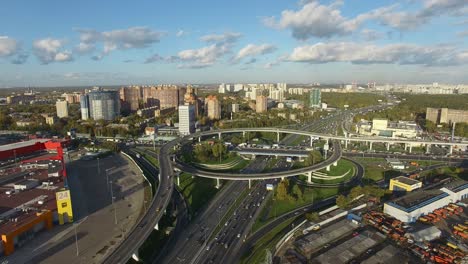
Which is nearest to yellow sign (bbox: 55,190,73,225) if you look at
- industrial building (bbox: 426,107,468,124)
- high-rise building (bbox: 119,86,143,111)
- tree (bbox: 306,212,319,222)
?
tree (bbox: 306,212,319,222)

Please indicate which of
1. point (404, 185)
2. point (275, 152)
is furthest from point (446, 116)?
point (404, 185)

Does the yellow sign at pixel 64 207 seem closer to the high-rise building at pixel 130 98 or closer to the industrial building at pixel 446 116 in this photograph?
the high-rise building at pixel 130 98

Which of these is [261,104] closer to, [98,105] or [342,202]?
[98,105]

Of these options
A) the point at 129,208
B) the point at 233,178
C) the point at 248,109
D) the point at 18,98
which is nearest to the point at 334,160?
the point at 233,178

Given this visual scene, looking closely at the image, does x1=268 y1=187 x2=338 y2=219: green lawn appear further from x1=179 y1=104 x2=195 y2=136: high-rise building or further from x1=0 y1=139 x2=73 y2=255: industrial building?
x1=179 y1=104 x2=195 y2=136: high-rise building

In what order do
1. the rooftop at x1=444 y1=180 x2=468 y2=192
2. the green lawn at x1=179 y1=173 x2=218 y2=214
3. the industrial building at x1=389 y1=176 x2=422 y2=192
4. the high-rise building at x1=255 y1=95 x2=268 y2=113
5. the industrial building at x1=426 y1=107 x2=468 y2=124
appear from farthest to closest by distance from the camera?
the high-rise building at x1=255 y1=95 x2=268 y2=113
the industrial building at x1=426 y1=107 x2=468 y2=124
the industrial building at x1=389 y1=176 x2=422 y2=192
the rooftop at x1=444 y1=180 x2=468 y2=192
the green lawn at x1=179 y1=173 x2=218 y2=214
